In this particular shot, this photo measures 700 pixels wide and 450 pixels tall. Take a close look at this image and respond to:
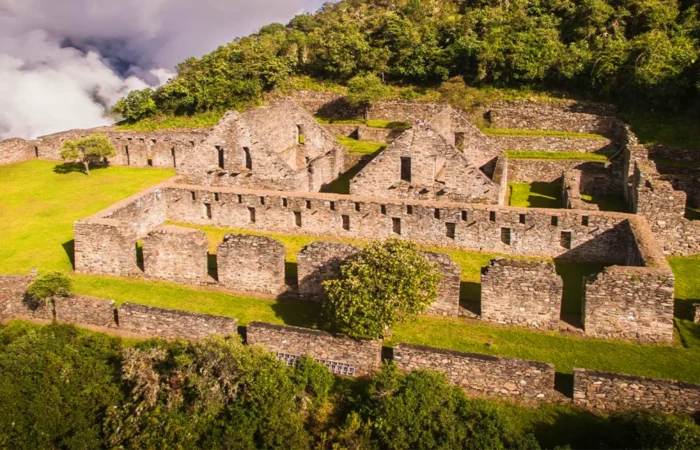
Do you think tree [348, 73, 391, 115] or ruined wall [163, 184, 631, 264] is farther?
tree [348, 73, 391, 115]

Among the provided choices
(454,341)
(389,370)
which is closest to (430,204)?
(454,341)

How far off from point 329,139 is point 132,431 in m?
23.7

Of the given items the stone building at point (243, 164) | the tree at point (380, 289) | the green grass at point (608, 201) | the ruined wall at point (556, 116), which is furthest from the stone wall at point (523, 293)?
the ruined wall at point (556, 116)

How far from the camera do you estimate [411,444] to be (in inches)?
538

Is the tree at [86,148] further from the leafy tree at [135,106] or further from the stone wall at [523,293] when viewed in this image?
the stone wall at [523,293]

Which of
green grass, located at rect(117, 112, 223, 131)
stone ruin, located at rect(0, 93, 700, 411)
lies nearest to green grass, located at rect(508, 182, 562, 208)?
stone ruin, located at rect(0, 93, 700, 411)

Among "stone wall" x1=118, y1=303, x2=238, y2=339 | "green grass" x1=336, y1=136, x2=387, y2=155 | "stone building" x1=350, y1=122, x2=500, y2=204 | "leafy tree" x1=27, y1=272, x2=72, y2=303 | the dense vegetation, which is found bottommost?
the dense vegetation

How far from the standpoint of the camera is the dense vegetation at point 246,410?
13773mm

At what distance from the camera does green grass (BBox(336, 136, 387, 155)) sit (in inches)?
1524

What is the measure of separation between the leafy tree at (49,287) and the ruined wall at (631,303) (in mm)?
16450

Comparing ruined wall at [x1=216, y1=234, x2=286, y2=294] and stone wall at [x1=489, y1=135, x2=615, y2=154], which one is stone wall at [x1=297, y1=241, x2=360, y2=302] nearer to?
ruined wall at [x1=216, y1=234, x2=286, y2=294]

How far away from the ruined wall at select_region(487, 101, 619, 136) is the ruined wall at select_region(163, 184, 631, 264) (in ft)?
59.9

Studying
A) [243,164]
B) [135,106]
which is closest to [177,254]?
[243,164]

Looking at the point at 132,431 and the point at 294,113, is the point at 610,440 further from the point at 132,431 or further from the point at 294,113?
the point at 294,113
